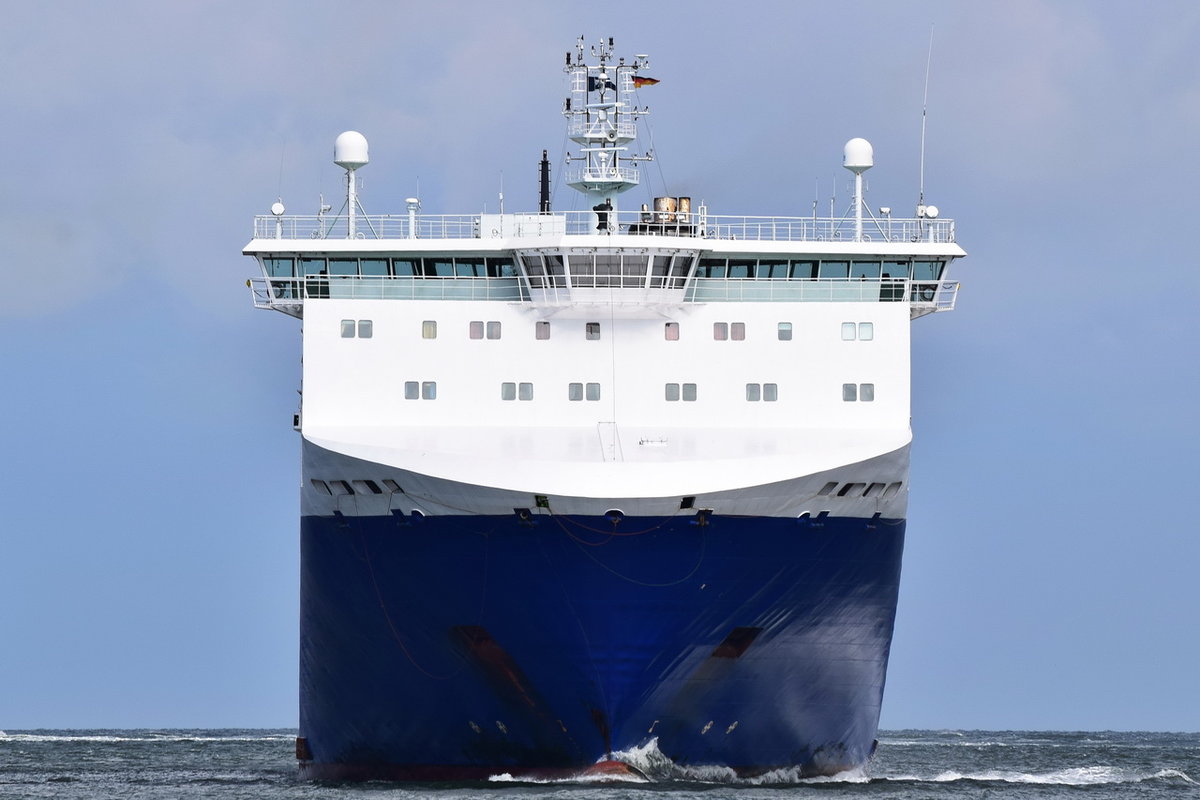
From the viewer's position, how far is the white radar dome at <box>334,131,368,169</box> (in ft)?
141

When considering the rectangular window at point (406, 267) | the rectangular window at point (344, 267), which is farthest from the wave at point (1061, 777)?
the rectangular window at point (344, 267)

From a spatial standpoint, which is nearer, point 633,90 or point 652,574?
point 652,574

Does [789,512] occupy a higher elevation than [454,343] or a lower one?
lower

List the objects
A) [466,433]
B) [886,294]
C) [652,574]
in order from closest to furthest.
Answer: [652,574]
[466,433]
[886,294]

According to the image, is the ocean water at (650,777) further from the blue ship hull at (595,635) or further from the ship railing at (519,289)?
the ship railing at (519,289)

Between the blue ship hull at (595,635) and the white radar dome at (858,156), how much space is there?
785 centimetres

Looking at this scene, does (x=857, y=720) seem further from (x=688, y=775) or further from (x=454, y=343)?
(x=454, y=343)

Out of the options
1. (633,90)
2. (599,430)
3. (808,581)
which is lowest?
(808,581)

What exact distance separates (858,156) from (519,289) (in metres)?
8.10

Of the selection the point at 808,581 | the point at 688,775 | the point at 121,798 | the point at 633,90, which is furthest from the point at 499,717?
the point at 633,90

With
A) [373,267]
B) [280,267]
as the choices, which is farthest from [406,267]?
[280,267]

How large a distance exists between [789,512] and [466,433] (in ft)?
19.4

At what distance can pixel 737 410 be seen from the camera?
38812 millimetres

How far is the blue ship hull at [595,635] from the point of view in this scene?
35500 mm
